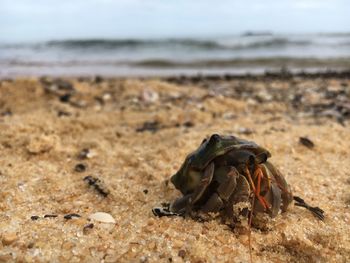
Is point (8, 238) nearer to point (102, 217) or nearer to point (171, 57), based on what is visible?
point (102, 217)

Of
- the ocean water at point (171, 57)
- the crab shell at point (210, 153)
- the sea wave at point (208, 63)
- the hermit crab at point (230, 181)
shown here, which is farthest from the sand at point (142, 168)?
the sea wave at point (208, 63)

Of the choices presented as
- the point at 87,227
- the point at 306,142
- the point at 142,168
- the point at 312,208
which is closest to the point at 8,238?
the point at 87,227

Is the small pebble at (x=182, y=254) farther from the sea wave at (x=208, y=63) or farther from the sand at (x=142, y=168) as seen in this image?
the sea wave at (x=208, y=63)

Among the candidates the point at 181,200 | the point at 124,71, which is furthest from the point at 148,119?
the point at 124,71

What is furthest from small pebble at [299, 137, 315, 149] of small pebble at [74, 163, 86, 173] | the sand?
small pebble at [74, 163, 86, 173]

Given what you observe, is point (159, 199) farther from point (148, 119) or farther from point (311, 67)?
point (311, 67)

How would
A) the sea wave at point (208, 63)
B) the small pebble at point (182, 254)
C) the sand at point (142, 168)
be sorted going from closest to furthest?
the small pebble at point (182, 254), the sand at point (142, 168), the sea wave at point (208, 63)

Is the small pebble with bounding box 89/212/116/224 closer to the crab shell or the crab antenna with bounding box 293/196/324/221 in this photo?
the crab shell
